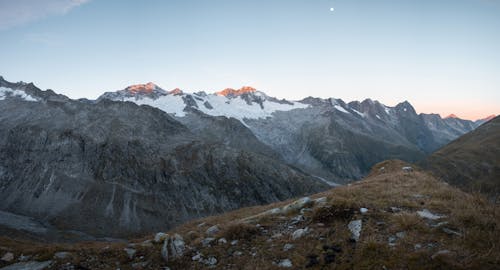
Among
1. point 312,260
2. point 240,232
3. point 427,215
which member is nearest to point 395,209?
point 427,215

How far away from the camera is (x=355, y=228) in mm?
12719

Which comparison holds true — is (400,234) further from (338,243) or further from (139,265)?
(139,265)

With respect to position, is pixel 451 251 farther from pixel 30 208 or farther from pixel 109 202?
pixel 30 208

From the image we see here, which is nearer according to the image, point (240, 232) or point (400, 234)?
point (400, 234)

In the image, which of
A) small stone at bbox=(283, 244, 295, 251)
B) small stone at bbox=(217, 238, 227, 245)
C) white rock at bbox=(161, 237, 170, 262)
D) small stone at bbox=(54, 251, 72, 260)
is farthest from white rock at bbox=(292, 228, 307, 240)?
small stone at bbox=(54, 251, 72, 260)

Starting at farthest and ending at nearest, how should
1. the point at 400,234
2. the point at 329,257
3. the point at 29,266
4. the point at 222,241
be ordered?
the point at 222,241
the point at 29,266
the point at 400,234
the point at 329,257

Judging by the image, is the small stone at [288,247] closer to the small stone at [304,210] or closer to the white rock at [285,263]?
the white rock at [285,263]

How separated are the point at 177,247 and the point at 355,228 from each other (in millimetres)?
7625

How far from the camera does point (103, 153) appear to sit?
649 ft

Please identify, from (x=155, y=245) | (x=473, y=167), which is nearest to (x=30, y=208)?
(x=155, y=245)

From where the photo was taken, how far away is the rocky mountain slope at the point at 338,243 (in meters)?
10.1

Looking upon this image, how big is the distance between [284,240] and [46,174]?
198561 mm

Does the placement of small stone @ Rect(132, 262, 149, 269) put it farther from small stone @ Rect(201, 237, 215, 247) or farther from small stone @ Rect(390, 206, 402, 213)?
small stone @ Rect(390, 206, 402, 213)

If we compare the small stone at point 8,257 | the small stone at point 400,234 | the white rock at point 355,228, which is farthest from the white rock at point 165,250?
the small stone at point 400,234
